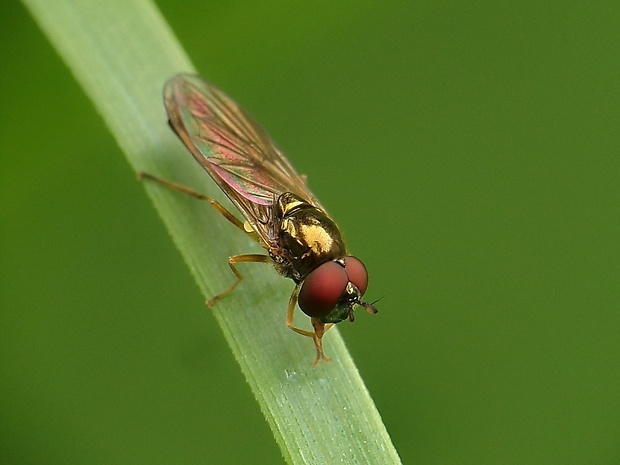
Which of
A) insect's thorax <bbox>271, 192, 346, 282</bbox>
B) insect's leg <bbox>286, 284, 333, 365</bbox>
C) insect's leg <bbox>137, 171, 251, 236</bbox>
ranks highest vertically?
insect's leg <bbox>137, 171, 251, 236</bbox>

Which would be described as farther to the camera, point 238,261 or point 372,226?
point 372,226

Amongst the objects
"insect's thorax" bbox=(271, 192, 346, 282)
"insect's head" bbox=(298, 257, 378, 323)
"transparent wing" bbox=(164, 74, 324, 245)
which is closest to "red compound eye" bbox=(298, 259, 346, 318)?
"insect's head" bbox=(298, 257, 378, 323)

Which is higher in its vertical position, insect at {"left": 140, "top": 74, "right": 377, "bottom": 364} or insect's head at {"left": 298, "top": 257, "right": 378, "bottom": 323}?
insect at {"left": 140, "top": 74, "right": 377, "bottom": 364}

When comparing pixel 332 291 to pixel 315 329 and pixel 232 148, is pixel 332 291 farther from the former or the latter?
pixel 232 148

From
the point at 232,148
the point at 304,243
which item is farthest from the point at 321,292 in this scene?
the point at 232,148

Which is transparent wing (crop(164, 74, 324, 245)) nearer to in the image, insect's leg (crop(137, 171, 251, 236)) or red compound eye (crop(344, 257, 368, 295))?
insect's leg (crop(137, 171, 251, 236))

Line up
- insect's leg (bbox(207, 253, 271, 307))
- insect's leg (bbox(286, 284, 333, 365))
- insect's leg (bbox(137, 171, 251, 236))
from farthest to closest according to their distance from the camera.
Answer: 1. insect's leg (bbox(137, 171, 251, 236))
2. insect's leg (bbox(207, 253, 271, 307))
3. insect's leg (bbox(286, 284, 333, 365))

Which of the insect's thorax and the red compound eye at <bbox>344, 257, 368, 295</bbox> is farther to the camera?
the insect's thorax
